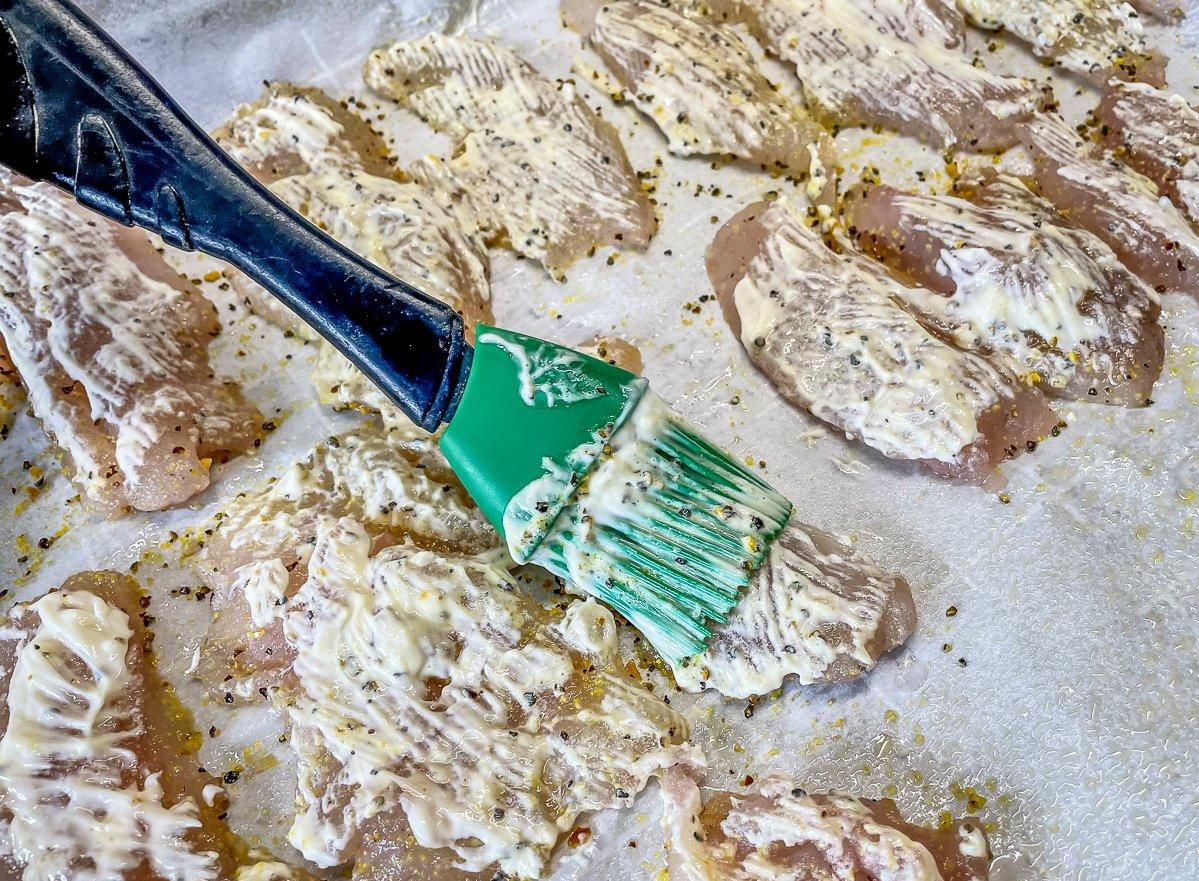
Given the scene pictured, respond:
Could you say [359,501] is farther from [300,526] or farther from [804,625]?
[804,625]

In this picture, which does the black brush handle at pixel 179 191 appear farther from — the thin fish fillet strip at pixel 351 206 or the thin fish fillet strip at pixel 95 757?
the thin fish fillet strip at pixel 95 757

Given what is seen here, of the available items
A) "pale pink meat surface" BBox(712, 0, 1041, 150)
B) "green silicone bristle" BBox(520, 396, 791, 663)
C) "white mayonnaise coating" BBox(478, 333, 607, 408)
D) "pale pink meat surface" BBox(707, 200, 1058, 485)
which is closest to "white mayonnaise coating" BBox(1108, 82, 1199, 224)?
"pale pink meat surface" BBox(712, 0, 1041, 150)

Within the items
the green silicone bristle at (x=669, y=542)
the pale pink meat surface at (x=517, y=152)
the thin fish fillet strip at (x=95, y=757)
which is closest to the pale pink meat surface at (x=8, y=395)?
the thin fish fillet strip at (x=95, y=757)

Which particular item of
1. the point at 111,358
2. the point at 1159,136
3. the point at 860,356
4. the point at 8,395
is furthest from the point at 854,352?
the point at 8,395

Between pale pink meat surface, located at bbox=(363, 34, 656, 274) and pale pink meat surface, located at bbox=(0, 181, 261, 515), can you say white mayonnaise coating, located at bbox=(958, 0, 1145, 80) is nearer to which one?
pale pink meat surface, located at bbox=(363, 34, 656, 274)

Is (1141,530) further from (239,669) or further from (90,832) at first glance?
(90,832)

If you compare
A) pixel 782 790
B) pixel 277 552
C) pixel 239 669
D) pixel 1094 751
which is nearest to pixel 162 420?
pixel 277 552
